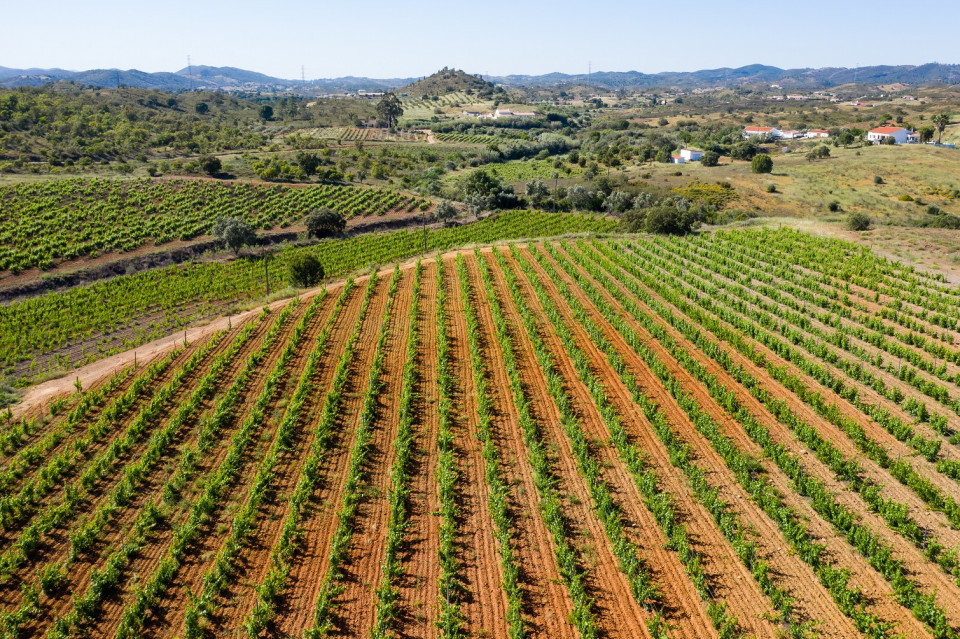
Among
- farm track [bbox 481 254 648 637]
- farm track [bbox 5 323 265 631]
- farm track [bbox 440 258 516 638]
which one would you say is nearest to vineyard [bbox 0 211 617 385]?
farm track [bbox 5 323 265 631]

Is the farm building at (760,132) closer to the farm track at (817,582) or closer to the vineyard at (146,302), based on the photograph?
the vineyard at (146,302)

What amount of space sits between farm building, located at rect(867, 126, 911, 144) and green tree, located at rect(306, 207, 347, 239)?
13097 cm

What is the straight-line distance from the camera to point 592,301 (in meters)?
37.3

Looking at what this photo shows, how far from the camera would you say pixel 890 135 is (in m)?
132

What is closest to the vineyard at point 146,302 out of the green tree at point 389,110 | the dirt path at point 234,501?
the dirt path at point 234,501

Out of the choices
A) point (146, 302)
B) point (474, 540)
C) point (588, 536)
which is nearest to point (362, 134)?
point (146, 302)

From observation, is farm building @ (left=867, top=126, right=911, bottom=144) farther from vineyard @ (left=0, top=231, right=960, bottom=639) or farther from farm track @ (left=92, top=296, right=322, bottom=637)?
farm track @ (left=92, top=296, right=322, bottom=637)

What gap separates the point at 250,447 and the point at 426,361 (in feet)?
32.5

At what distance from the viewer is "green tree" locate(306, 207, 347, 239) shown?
65750 mm

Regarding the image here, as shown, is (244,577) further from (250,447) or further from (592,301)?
(592,301)

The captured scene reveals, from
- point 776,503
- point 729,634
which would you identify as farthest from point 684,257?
point 729,634

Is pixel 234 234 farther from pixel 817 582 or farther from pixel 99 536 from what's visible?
pixel 817 582

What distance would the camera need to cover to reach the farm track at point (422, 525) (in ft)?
47.3

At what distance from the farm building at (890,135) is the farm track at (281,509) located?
150435mm
